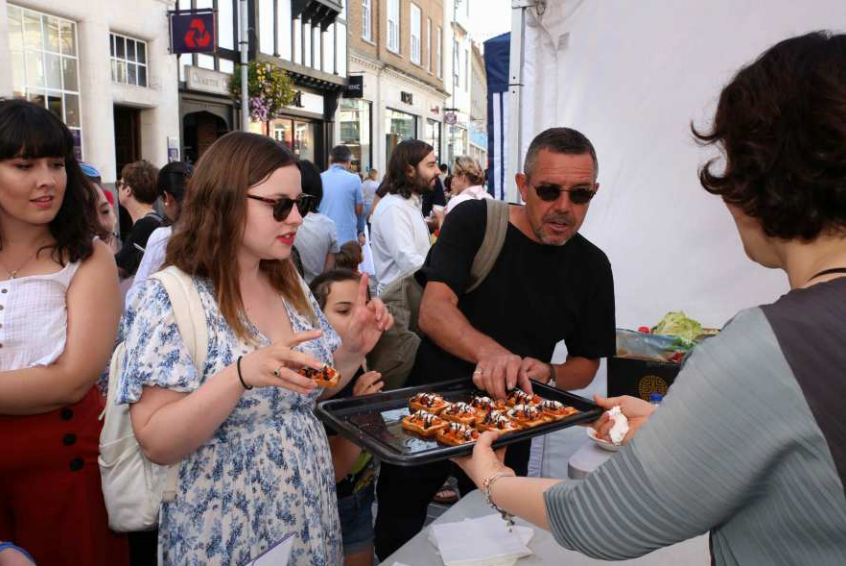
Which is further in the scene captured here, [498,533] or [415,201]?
[415,201]

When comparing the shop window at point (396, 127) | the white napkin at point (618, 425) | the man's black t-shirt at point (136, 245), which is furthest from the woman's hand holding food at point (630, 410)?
the shop window at point (396, 127)

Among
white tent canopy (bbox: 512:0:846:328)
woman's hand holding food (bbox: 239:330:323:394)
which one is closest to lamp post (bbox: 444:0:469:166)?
white tent canopy (bbox: 512:0:846:328)

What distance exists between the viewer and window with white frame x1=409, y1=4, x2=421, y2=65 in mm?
27594

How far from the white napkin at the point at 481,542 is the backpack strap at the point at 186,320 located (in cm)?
71

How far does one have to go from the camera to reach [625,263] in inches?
163

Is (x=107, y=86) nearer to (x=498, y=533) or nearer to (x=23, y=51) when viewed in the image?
(x=23, y=51)

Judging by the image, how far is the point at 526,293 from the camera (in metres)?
2.53

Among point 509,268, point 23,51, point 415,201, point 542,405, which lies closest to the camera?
point 542,405

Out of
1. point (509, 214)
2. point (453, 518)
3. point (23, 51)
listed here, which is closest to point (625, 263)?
point (509, 214)

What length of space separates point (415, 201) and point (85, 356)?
3524 millimetres

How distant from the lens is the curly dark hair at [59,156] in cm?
208

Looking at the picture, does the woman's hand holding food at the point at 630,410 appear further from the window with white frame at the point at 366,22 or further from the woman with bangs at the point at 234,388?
the window with white frame at the point at 366,22

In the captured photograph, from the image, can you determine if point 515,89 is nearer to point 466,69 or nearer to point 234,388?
point 234,388

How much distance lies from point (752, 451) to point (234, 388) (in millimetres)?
1139
